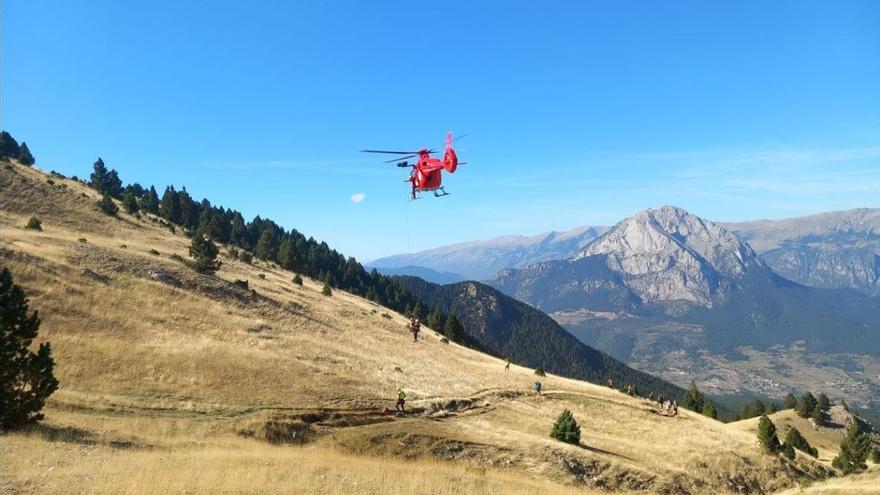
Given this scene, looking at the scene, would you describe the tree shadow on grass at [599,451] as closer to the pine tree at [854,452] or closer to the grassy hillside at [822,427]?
the pine tree at [854,452]

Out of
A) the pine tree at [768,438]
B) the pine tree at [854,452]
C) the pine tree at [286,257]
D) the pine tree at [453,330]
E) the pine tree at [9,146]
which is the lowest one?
the pine tree at [854,452]

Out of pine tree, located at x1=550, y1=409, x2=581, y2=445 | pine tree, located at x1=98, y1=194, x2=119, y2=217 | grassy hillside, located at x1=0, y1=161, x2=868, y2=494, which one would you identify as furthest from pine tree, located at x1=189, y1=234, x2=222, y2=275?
pine tree, located at x1=550, y1=409, x2=581, y2=445

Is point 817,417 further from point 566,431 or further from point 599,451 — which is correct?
point 566,431

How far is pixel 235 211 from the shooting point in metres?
145

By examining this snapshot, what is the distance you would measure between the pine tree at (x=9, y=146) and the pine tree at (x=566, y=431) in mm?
114132

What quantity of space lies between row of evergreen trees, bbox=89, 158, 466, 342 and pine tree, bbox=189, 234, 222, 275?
13729 millimetres

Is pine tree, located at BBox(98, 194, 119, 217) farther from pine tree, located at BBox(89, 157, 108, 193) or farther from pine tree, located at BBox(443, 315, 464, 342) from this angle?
→ pine tree, located at BBox(443, 315, 464, 342)

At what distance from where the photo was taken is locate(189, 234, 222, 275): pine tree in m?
63.4

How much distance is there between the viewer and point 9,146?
105 metres

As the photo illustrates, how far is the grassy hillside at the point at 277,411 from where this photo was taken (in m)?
19.8

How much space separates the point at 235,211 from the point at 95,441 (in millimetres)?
132618

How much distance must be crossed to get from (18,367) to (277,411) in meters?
13.8

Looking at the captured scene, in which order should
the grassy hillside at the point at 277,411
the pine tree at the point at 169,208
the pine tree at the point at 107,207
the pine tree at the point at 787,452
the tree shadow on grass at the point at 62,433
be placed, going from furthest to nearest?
the pine tree at the point at 169,208 < the pine tree at the point at 107,207 < the pine tree at the point at 787,452 < the tree shadow on grass at the point at 62,433 < the grassy hillside at the point at 277,411

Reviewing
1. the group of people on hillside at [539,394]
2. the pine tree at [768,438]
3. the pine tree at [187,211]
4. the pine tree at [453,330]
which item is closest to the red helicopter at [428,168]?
the group of people on hillside at [539,394]
